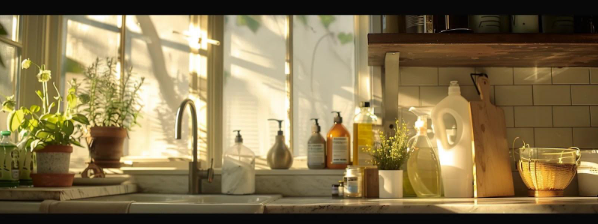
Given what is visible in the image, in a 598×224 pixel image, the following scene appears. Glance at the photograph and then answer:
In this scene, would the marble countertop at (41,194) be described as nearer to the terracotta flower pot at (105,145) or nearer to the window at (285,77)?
the terracotta flower pot at (105,145)

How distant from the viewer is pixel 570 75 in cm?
248

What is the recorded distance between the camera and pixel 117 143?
2490 millimetres

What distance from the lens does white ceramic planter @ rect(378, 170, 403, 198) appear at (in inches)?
85.2

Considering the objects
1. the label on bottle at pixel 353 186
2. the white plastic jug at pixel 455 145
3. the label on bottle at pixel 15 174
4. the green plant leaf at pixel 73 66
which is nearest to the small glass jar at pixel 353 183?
the label on bottle at pixel 353 186

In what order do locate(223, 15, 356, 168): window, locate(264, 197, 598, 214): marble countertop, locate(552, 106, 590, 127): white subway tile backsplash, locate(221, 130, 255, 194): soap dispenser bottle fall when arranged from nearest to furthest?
locate(264, 197, 598, 214): marble countertop → locate(221, 130, 255, 194): soap dispenser bottle → locate(552, 106, 590, 127): white subway tile backsplash → locate(223, 15, 356, 168): window

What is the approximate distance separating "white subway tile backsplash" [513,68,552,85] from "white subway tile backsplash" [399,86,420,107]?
379mm

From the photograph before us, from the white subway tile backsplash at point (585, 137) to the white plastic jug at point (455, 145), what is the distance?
47 centimetres

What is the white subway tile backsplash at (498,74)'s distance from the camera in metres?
2.47

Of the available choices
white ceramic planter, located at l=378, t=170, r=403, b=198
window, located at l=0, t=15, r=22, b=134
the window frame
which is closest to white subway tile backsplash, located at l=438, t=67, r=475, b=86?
the window frame

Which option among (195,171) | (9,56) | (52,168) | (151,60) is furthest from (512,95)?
(9,56)

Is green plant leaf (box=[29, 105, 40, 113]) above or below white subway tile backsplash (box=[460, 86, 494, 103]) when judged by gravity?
below

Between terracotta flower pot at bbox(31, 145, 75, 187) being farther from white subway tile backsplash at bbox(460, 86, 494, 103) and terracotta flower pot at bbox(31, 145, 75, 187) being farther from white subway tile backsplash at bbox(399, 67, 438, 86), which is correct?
white subway tile backsplash at bbox(460, 86, 494, 103)

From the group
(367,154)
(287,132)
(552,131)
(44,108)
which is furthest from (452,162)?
(44,108)

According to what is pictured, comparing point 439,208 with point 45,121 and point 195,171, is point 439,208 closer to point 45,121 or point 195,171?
point 195,171
